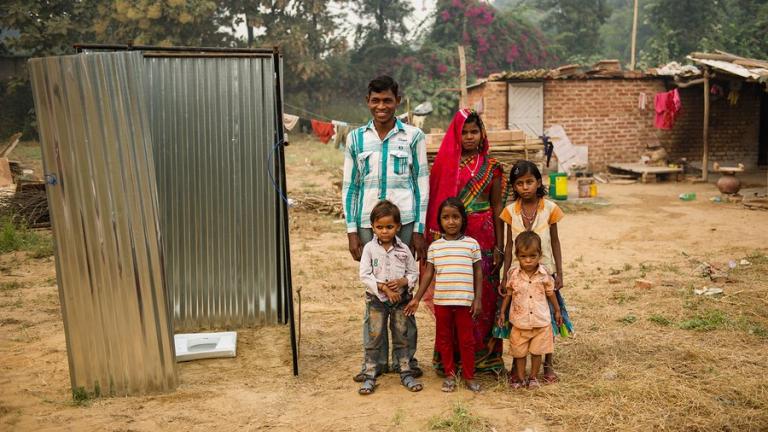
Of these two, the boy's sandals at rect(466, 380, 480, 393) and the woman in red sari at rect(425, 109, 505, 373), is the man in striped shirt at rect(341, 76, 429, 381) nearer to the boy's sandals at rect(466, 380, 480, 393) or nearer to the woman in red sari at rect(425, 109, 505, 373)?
the woman in red sari at rect(425, 109, 505, 373)

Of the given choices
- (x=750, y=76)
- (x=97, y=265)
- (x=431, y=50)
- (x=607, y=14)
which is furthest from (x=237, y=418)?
(x=607, y=14)

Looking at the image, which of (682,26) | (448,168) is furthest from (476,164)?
(682,26)

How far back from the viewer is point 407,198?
12.3ft

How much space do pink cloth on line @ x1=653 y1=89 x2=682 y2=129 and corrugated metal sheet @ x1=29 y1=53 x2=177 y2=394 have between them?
14.4 m

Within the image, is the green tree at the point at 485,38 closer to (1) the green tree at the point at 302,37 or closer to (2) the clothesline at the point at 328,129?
(1) the green tree at the point at 302,37

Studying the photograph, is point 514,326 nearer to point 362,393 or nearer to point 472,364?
point 472,364

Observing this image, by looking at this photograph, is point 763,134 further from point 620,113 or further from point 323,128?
point 323,128

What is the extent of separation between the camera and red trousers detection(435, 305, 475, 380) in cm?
365

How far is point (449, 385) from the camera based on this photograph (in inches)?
145

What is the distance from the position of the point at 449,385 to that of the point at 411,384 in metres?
0.22

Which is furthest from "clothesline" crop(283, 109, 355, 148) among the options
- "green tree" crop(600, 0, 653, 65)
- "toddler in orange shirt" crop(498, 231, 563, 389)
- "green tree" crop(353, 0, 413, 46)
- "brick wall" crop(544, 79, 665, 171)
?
"green tree" crop(600, 0, 653, 65)

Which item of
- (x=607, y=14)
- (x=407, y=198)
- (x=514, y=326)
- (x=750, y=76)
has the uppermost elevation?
(x=607, y=14)

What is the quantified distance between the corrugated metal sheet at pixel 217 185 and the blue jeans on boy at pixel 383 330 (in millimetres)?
1463

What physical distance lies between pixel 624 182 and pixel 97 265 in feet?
45.5
